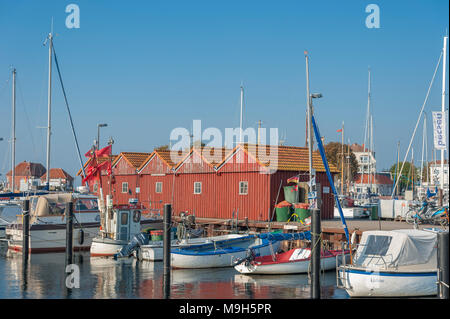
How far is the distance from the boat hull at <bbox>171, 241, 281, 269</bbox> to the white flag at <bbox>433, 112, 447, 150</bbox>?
1157cm

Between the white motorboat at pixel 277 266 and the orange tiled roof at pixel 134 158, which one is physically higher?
the orange tiled roof at pixel 134 158

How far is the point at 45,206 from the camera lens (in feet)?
112

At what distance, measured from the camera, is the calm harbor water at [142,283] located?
69.1ft

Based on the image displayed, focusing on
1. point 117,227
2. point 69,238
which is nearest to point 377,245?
point 69,238

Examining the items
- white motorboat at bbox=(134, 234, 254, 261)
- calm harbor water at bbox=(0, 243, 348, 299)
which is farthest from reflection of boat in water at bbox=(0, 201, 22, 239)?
white motorboat at bbox=(134, 234, 254, 261)

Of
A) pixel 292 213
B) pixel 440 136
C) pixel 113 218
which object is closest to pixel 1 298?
pixel 113 218

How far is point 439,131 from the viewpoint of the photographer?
32.2 meters

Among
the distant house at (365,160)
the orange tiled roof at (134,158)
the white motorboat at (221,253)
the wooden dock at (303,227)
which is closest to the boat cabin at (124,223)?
the wooden dock at (303,227)

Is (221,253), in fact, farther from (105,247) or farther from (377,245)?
(377,245)

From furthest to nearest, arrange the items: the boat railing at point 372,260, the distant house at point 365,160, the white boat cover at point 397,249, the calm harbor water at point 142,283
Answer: the distant house at point 365,160, the calm harbor water at point 142,283, the white boat cover at point 397,249, the boat railing at point 372,260

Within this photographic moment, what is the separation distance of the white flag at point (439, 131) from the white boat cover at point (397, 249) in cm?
1216

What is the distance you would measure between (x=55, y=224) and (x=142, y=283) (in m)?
12.3

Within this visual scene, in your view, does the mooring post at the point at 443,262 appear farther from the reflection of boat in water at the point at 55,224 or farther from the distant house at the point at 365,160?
the distant house at the point at 365,160
